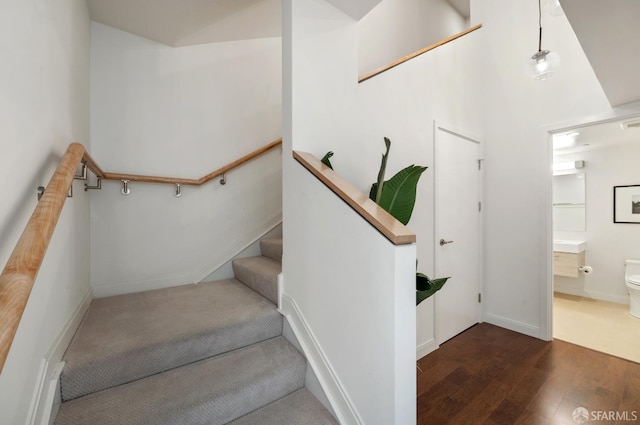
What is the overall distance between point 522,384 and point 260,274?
6.44ft

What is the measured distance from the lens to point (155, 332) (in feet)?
4.19

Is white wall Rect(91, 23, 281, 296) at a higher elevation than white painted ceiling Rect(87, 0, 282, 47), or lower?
lower

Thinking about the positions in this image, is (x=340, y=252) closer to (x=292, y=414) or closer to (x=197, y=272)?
(x=292, y=414)

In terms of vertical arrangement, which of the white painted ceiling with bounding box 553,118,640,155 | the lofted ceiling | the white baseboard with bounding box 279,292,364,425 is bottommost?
the white baseboard with bounding box 279,292,364,425

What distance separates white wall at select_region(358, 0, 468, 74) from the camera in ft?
8.48

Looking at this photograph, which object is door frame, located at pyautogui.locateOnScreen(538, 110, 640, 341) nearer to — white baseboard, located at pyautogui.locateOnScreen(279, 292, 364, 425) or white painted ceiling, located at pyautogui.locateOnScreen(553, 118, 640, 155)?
white painted ceiling, located at pyautogui.locateOnScreen(553, 118, 640, 155)

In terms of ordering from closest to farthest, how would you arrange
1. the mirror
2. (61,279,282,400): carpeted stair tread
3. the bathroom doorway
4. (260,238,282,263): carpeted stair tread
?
(61,279,282,400): carpeted stair tread, (260,238,282,263): carpeted stair tread, the bathroom doorway, the mirror

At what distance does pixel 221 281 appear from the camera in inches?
82.9

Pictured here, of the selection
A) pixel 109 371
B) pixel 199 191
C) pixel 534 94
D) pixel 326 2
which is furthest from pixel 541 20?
pixel 109 371

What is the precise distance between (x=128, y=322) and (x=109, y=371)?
33 centimetres

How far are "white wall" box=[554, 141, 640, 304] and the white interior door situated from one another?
2368 millimetres

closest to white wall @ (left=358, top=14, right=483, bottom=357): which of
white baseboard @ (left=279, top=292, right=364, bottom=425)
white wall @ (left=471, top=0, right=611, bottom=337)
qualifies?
white wall @ (left=471, top=0, right=611, bottom=337)

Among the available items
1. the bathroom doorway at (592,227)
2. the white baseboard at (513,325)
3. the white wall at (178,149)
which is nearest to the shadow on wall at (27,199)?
the white wall at (178,149)

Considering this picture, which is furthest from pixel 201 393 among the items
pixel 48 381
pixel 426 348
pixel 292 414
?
pixel 426 348
